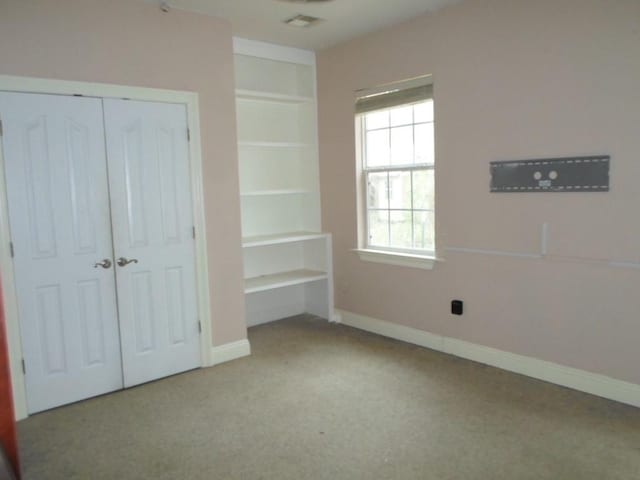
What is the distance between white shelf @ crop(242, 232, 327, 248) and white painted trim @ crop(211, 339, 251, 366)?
84cm

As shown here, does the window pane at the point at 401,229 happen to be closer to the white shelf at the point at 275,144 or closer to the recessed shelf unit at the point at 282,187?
the recessed shelf unit at the point at 282,187

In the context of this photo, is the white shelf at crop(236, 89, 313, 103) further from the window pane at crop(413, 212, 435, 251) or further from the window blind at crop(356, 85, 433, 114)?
the window pane at crop(413, 212, 435, 251)

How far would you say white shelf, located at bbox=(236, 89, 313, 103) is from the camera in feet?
14.3

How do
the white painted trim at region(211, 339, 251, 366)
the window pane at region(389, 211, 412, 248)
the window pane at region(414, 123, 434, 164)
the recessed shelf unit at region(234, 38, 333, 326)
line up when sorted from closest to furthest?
the white painted trim at region(211, 339, 251, 366) < the window pane at region(414, 123, 434, 164) < the window pane at region(389, 211, 412, 248) < the recessed shelf unit at region(234, 38, 333, 326)

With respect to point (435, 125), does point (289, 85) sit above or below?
above

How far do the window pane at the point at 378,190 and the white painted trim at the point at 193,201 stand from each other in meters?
1.60

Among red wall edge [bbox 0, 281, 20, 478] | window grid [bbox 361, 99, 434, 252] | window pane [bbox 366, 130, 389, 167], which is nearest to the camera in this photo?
red wall edge [bbox 0, 281, 20, 478]

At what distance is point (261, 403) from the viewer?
3203 millimetres

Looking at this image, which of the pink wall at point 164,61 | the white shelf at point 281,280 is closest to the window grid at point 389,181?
the white shelf at point 281,280

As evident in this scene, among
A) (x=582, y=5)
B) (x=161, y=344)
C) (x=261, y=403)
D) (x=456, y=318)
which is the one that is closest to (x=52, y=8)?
(x=161, y=344)

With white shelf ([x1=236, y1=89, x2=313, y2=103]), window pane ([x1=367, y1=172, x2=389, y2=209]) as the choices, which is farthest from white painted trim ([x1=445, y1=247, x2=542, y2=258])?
white shelf ([x1=236, y1=89, x2=313, y2=103])

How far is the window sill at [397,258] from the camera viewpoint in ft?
13.4

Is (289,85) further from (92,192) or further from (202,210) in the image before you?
(92,192)

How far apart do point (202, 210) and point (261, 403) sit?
4.98ft
